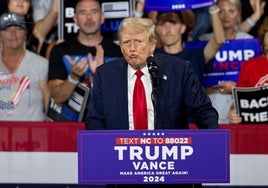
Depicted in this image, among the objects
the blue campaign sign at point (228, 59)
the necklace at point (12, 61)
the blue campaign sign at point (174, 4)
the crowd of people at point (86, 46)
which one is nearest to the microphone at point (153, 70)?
the crowd of people at point (86, 46)

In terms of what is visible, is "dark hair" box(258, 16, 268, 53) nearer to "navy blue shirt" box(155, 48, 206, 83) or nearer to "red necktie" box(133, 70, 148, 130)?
"navy blue shirt" box(155, 48, 206, 83)

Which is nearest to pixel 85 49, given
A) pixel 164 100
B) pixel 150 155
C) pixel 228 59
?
→ pixel 228 59

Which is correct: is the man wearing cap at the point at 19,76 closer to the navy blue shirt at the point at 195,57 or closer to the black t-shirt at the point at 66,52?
the black t-shirt at the point at 66,52

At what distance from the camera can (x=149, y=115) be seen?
14.0 ft

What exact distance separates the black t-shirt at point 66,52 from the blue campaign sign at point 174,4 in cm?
43

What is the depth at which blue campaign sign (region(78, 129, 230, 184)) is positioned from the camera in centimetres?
386

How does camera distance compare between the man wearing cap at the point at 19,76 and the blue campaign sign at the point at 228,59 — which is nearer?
the man wearing cap at the point at 19,76

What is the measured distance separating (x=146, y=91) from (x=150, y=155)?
1.65 ft

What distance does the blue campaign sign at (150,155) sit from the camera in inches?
152

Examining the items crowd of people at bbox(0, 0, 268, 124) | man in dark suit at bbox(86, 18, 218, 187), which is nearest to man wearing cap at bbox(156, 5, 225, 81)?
crowd of people at bbox(0, 0, 268, 124)

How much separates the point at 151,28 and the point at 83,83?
95.5 inches

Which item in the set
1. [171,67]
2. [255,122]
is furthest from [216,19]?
[171,67]

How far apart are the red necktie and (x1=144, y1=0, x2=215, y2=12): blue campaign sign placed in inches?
95.5

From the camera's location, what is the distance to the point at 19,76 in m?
6.71
